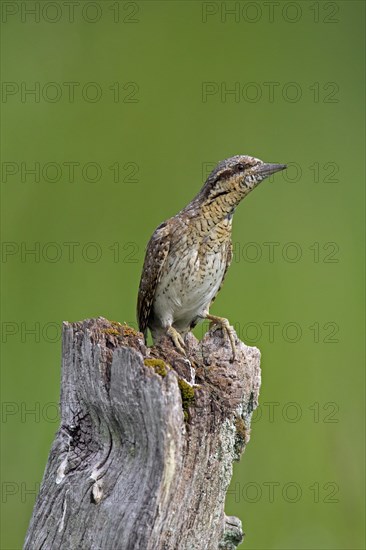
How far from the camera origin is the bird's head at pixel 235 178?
14.7 ft

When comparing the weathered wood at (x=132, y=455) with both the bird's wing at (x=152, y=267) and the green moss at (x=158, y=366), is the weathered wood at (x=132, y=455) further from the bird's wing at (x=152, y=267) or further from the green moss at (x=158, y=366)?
the bird's wing at (x=152, y=267)

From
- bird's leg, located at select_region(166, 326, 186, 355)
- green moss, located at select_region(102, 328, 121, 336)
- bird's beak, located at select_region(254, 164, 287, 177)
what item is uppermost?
bird's beak, located at select_region(254, 164, 287, 177)

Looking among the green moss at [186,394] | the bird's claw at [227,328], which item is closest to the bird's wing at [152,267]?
the bird's claw at [227,328]

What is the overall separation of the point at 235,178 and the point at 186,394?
1837 mm

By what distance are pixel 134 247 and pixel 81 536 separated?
Answer: 3.64 meters

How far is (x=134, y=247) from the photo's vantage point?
6258 millimetres

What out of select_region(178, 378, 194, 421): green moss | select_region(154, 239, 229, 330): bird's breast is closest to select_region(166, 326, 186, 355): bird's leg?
select_region(154, 239, 229, 330): bird's breast

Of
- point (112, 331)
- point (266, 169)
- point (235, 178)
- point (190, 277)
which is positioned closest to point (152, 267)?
point (190, 277)

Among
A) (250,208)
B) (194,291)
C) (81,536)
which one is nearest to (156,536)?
(81,536)

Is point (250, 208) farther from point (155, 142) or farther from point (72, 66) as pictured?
point (72, 66)

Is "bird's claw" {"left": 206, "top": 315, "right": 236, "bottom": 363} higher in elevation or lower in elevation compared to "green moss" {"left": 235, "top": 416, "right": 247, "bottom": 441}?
Result: higher

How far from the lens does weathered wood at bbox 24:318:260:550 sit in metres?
2.66

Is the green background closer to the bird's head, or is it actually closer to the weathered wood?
the bird's head

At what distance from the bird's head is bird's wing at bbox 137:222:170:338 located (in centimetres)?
26
